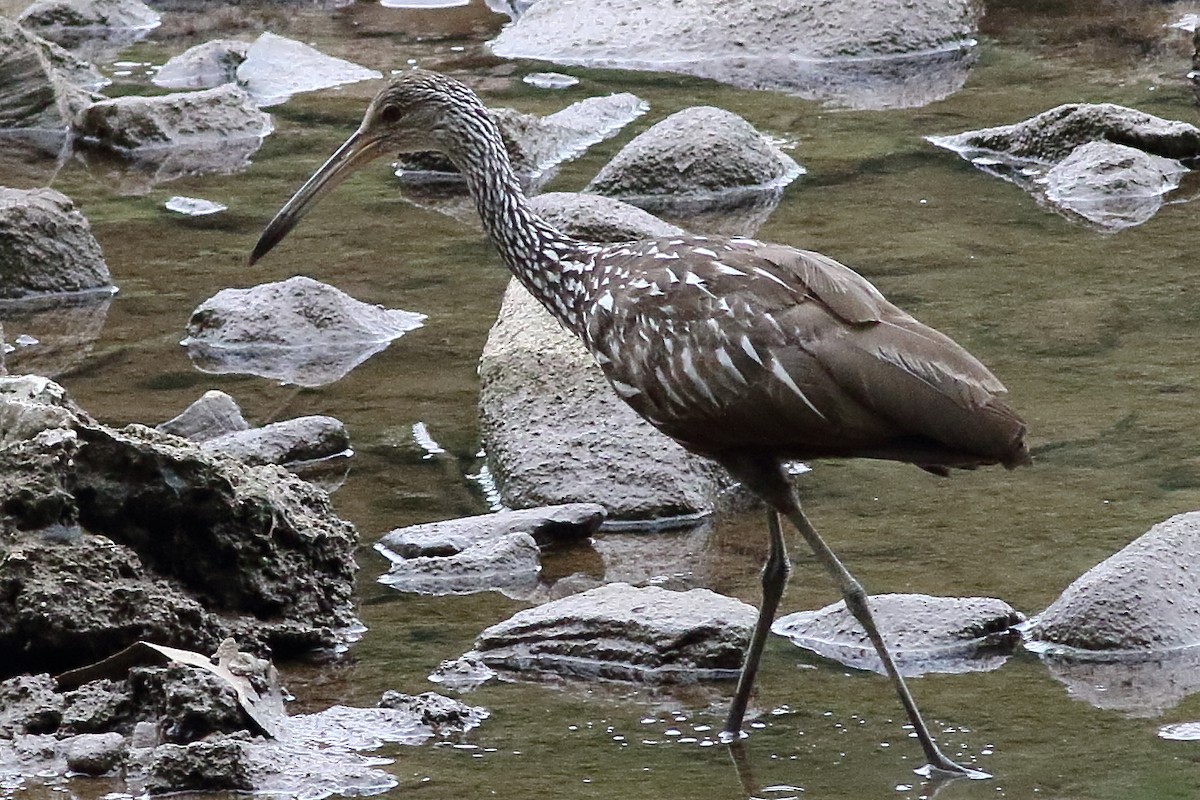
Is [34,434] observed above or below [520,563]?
above

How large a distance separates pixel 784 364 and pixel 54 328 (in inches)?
231

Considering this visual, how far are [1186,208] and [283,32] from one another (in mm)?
8564

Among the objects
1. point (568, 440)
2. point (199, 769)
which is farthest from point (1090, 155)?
point (199, 769)

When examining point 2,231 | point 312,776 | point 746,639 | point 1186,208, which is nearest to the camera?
point 312,776

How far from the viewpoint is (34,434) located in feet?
22.1

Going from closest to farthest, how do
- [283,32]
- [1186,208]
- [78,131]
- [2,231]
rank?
1. [2,231]
2. [1186,208]
3. [78,131]
4. [283,32]

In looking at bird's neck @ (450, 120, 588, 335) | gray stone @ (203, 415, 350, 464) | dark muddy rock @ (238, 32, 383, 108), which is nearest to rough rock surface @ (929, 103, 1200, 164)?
dark muddy rock @ (238, 32, 383, 108)

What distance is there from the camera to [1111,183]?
40.0 feet

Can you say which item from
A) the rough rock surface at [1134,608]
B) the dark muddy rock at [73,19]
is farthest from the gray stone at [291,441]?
the dark muddy rock at [73,19]

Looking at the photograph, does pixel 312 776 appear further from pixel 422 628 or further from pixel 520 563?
pixel 520 563

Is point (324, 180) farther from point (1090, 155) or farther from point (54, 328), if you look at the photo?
point (1090, 155)

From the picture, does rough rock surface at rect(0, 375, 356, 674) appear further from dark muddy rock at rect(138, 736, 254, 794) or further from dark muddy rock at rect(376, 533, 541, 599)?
dark muddy rock at rect(138, 736, 254, 794)

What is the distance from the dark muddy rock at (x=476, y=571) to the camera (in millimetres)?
7418

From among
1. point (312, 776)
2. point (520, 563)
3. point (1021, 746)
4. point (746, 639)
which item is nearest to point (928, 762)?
point (1021, 746)
